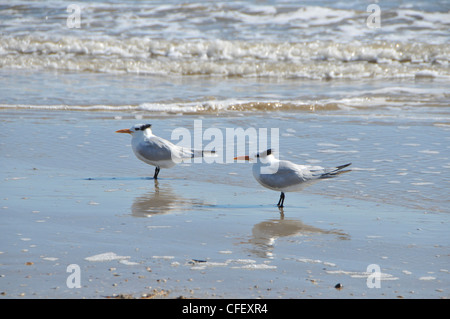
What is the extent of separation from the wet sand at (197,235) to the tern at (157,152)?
16 cm

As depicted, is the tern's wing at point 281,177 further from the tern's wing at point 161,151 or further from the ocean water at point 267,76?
the tern's wing at point 161,151

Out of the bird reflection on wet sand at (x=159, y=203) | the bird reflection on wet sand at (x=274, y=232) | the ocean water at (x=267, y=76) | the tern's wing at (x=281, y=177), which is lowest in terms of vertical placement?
the bird reflection on wet sand at (x=274, y=232)

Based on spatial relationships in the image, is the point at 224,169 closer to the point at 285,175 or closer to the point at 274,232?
the point at 285,175

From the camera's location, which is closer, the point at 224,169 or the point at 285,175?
the point at 285,175

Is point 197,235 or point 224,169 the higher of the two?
point 224,169

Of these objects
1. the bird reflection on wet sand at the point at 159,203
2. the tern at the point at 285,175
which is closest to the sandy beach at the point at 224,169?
the bird reflection on wet sand at the point at 159,203

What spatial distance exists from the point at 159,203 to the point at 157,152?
1054mm

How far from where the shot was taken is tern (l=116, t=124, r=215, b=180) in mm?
6105

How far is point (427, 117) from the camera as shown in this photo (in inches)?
348

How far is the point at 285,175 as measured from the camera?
16.9 ft

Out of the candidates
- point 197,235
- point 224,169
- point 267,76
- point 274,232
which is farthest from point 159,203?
point 267,76

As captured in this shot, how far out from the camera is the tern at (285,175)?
516 centimetres

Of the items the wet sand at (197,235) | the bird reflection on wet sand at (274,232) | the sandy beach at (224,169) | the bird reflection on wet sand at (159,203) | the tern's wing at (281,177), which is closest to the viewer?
the wet sand at (197,235)
